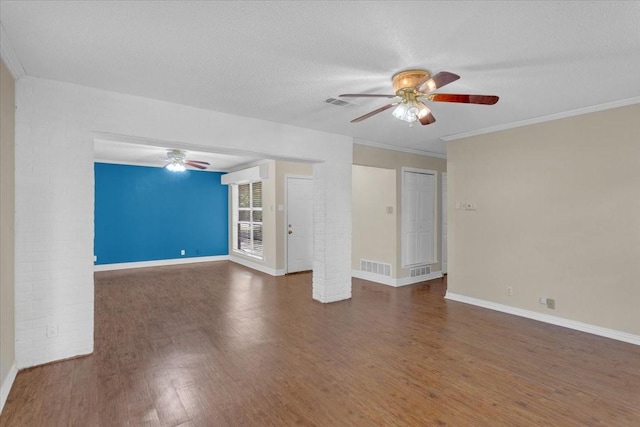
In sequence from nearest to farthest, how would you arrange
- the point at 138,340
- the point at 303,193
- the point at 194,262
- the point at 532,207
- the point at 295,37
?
the point at 295,37
the point at 138,340
the point at 532,207
the point at 303,193
the point at 194,262

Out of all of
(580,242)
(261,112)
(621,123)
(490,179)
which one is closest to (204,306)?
(261,112)

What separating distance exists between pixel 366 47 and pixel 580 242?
11.5ft

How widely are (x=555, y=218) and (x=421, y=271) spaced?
2755 millimetres

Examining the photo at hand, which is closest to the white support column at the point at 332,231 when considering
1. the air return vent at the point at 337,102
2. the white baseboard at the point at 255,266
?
the air return vent at the point at 337,102

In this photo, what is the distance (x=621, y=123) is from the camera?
3578 mm

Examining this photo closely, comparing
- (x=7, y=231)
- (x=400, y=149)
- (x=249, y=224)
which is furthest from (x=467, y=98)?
(x=249, y=224)

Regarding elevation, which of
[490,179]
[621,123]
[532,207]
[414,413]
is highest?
[621,123]

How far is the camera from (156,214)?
7965mm

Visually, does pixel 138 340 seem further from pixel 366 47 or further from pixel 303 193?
pixel 303 193

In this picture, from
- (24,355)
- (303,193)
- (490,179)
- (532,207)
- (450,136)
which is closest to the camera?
→ (24,355)

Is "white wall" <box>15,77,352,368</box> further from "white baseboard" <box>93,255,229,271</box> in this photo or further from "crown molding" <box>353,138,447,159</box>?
"white baseboard" <box>93,255,229,271</box>

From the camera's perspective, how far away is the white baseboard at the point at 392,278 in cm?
603

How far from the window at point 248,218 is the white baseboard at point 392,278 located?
247cm

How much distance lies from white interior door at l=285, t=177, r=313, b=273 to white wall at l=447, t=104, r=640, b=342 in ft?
10.7
